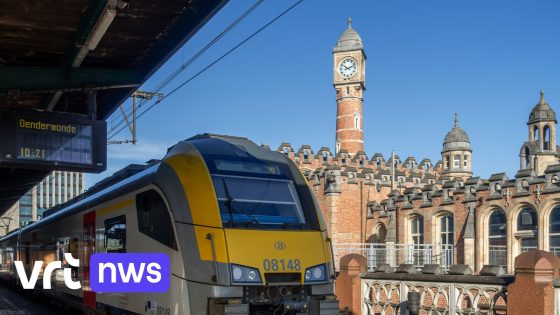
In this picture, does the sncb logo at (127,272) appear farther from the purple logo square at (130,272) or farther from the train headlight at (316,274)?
the train headlight at (316,274)

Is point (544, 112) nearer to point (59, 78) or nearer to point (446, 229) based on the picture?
point (446, 229)

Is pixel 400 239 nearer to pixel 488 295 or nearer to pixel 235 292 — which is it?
pixel 488 295

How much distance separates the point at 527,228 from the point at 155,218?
81.7ft

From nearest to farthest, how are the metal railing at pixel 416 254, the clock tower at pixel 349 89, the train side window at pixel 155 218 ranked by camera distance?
the train side window at pixel 155 218 → the metal railing at pixel 416 254 → the clock tower at pixel 349 89

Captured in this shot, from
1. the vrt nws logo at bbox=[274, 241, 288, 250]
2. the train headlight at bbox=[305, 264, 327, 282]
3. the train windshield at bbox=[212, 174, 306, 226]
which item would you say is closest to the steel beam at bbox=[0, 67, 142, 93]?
the train windshield at bbox=[212, 174, 306, 226]

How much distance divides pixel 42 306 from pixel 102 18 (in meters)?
14.9

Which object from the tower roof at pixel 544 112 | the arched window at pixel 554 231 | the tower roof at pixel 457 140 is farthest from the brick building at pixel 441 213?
the tower roof at pixel 457 140

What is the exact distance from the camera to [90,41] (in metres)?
11.0

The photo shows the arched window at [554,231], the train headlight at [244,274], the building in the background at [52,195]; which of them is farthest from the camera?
the building in the background at [52,195]

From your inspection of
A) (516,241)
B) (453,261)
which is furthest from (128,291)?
(453,261)

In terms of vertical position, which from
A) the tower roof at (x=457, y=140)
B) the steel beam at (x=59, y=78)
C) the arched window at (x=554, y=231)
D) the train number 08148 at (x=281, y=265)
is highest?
the tower roof at (x=457, y=140)

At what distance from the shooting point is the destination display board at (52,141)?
11.9 m

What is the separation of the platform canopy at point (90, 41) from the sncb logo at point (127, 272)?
301 centimetres

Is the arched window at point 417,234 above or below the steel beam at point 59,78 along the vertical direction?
below
